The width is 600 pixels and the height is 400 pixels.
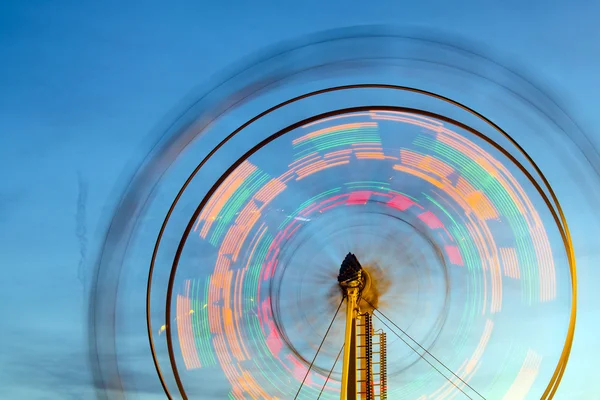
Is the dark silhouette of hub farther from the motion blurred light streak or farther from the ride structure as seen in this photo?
the motion blurred light streak

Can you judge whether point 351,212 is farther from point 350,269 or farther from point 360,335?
point 360,335

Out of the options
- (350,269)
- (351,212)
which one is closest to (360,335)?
(350,269)

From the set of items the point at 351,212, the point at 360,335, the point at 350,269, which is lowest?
the point at 360,335

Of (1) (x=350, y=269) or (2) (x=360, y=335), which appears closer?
(1) (x=350, y=269)

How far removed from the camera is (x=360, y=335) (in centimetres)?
763

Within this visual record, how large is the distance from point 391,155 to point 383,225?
1.05 meters

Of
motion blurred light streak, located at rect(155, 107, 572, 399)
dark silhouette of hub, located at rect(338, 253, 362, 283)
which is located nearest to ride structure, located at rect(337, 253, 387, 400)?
dark silhouette of hub, located at rect(338, 253, 362, 283)

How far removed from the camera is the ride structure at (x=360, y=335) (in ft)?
22.7

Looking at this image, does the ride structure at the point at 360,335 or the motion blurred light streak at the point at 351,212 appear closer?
the motion blurred light streak at the point at 351,212

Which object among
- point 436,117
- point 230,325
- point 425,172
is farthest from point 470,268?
point 230,325

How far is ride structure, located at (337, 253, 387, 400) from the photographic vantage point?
22.7 feet

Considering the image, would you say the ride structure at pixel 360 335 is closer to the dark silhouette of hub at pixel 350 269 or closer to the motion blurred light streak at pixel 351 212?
the dark silhouette of hub at pixel 350 269

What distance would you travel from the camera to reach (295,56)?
21.6ft

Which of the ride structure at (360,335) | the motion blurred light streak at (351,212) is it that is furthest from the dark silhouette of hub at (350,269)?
the motion blurred light streak at (351,212)
